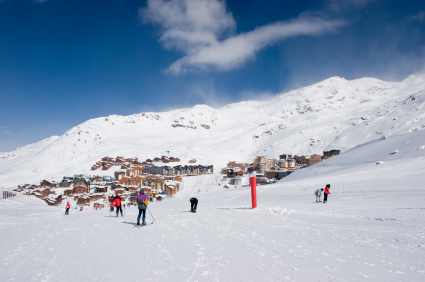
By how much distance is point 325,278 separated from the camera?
3871mm

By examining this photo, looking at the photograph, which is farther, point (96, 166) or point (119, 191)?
point (96, 166)

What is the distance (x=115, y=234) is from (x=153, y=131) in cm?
15599

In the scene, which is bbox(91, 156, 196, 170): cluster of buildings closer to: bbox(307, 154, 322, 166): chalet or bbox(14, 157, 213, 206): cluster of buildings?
bbox(14, 157, 213, 206): cluster of buildings

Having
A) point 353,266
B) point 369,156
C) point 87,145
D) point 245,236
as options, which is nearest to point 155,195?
point 369,156

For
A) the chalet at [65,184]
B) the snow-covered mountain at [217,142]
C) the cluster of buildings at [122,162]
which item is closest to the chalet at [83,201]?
the chalet at [65,184]

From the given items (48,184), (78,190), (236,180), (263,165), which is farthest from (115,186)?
(263,165)

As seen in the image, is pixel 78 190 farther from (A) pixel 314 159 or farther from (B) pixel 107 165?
(A) pixel 314 159

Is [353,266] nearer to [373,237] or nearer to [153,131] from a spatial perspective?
[373,237]

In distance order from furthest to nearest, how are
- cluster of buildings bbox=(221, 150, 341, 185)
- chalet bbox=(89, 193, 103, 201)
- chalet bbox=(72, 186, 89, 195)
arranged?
cluster of buildings bbox=(221, 150, 341, 185)
chalet bbox=(72, 186, 89, 195)
chalet bbox=(89, 193, 103, 201)

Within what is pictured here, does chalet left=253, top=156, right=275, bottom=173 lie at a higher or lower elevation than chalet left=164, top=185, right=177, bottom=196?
higher

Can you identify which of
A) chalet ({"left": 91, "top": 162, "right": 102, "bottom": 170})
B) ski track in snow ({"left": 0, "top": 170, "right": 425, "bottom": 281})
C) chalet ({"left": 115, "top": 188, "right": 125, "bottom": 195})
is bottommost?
chalet ({"left": 115, "top": 188, "right": 125, "bottom": 195})

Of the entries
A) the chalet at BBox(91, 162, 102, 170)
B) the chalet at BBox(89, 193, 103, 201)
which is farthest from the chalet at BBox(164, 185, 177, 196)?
the chalet at BBox(91, 162, 102, 170)

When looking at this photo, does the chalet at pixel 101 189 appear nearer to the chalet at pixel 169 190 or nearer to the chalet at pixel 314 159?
the chalet at pixel 169 190

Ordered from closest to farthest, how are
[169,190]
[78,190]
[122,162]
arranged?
[169,190]
[78,190]
[122,162]
